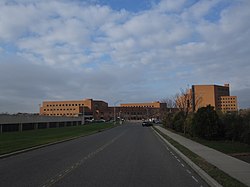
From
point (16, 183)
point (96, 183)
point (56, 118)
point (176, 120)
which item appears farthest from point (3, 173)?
point (56, 118)


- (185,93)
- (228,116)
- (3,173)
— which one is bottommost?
(3,173)

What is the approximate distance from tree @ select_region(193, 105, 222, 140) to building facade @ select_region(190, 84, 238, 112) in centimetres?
2301

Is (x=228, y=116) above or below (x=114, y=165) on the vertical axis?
above

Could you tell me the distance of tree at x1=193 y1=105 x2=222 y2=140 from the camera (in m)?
28.6

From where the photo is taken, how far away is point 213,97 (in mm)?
61594

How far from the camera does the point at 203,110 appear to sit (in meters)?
29.6

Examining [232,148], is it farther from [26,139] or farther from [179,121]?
[179,121]

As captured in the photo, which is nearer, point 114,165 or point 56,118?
point 114,165

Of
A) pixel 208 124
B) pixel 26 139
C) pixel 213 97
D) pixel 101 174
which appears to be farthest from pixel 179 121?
pixel 101 174

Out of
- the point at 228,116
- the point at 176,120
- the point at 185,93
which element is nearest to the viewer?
the point at 228,116

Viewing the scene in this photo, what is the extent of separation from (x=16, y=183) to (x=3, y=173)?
2392 mm

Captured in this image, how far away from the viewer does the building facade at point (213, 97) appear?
2258 inches

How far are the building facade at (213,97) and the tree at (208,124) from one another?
23012 millimetres

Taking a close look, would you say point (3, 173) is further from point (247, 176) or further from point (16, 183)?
point (247, 176)
